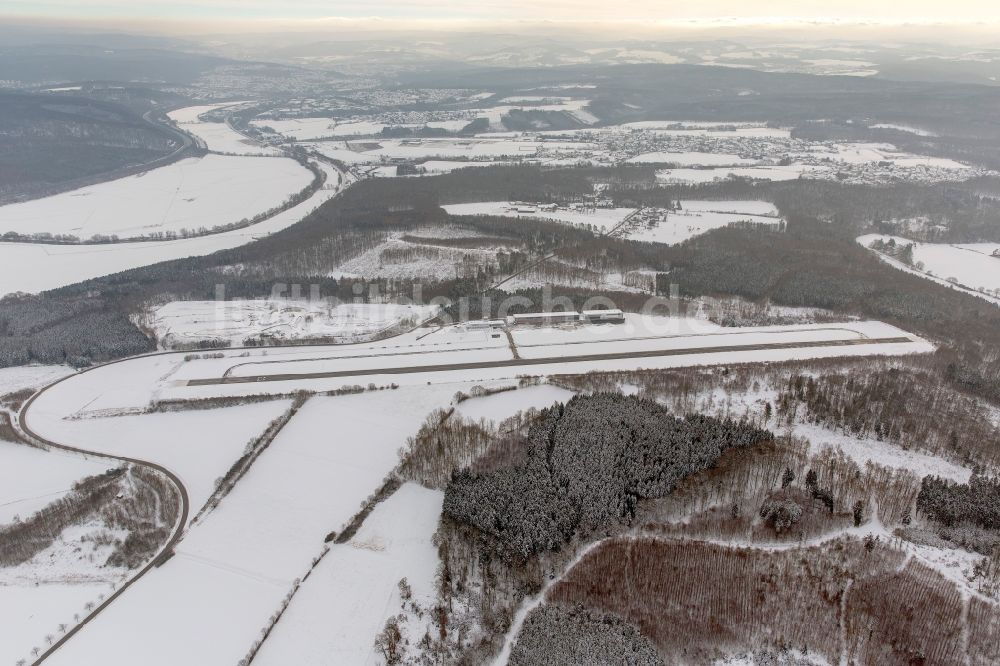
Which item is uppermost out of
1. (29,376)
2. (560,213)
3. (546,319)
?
(560,213)

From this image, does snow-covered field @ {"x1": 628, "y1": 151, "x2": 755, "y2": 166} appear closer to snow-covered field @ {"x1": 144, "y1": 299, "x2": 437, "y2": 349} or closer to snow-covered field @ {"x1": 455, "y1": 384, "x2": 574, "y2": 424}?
snow-covered field @ {"x1": 144, "y1": 299, "x2": 437, "y2": 349}

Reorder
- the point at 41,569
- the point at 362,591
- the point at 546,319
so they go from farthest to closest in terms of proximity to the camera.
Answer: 1. the point at 546,319
2. the point at 41,569
3. the point at 362,591

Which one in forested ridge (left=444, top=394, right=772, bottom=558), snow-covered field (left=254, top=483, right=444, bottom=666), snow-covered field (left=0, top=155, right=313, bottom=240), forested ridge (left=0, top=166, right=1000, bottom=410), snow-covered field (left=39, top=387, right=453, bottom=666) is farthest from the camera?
snow-covered field (left=0, top=155, right=313, bottom=240)

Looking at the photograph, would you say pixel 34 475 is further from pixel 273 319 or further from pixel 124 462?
pixel 273 319

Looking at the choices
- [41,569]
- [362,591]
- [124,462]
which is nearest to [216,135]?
[124,462]

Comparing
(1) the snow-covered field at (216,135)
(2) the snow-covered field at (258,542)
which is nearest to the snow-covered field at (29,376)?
(2) the snow-covered field at (258,542)

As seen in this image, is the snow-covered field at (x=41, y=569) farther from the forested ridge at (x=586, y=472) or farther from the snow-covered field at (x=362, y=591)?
the forested ridge at (x=586, y=472)

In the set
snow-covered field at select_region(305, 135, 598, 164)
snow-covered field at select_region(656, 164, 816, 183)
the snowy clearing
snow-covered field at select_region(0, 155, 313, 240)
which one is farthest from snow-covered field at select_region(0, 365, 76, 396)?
snow-covered field at select_region(656, 164, 816, 183)
